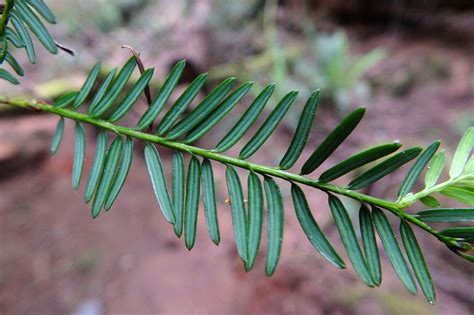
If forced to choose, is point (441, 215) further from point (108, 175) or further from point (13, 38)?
point (13, 38)

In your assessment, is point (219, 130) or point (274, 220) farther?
point (219, 130)

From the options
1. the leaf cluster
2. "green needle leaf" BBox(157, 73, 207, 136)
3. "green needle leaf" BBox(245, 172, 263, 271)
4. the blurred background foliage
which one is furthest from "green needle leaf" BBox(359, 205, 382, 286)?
the blurred background foliage

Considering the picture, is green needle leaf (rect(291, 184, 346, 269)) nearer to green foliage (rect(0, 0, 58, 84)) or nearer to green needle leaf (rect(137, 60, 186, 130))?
green needle leaf (rect(137, 60, 186, 130))

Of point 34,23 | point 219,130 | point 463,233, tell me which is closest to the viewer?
point 463,233

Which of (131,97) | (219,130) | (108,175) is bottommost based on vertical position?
(108,175)

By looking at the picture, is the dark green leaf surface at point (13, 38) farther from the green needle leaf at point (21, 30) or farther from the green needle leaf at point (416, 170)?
the green needle leaf at point (416, 170)

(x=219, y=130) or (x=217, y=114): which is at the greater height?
(x=219, y=130)

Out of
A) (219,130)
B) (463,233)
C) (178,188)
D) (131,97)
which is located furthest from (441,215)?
(219,130)
